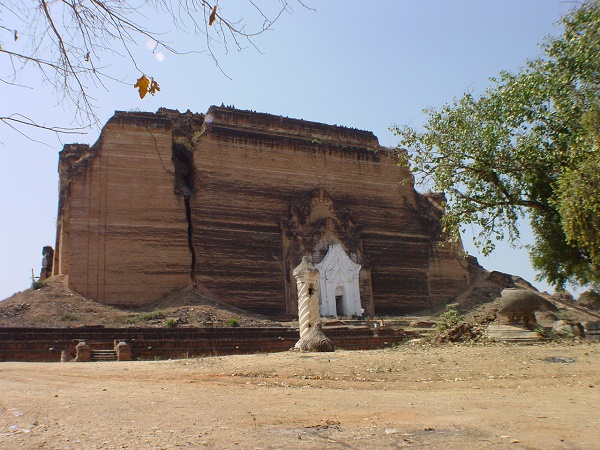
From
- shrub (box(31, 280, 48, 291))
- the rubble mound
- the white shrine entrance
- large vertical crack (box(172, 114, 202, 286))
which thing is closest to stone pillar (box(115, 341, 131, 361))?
the rubble mound

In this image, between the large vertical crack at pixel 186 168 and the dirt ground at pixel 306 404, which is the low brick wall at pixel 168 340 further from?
the large vertical crack at pixel 186 168

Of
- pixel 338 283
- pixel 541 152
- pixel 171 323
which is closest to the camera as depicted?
pixel 541 152

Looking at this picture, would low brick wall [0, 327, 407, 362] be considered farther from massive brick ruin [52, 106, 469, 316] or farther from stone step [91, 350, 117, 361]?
massive brick ruin [52, 106, 469, 316]

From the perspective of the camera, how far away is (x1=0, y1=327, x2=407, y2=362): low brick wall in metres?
15.1

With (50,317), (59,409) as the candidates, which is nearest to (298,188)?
(50,317)

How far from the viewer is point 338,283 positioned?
30.8 m

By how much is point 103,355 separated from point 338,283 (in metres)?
17.9

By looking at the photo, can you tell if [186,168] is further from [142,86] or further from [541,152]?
[142,86]

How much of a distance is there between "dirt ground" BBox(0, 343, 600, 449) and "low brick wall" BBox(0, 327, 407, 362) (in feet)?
17.5

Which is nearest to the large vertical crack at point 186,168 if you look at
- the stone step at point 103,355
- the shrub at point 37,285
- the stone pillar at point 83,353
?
the shrub at point 37,285

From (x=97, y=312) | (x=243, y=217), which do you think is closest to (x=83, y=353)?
(x=97, y=312)

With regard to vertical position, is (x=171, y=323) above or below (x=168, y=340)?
above

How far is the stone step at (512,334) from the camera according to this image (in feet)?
48.0

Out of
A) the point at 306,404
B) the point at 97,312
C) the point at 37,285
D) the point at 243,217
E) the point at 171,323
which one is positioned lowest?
the point at 306,404
